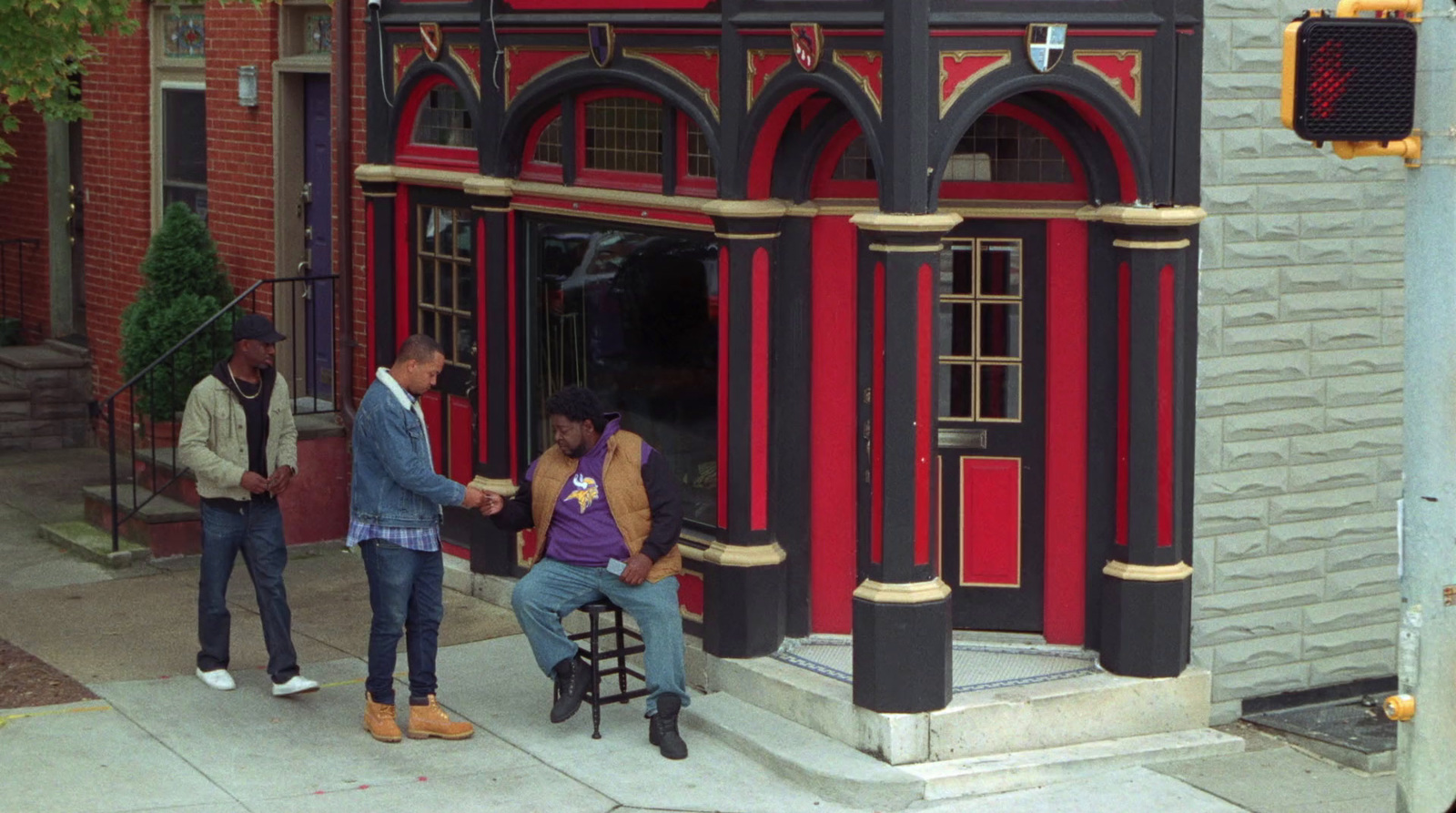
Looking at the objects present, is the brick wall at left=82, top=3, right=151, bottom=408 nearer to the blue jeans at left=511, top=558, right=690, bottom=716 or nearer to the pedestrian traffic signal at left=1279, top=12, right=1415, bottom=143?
the blue jeans at left=511, top=558, right=690, bottom=716

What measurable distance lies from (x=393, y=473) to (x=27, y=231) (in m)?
9.85

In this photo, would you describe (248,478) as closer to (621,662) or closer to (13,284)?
(621,662)

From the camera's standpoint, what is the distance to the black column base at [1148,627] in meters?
8.82

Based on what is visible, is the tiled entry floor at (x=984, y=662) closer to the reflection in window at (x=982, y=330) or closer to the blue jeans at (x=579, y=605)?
the blue jeans at (x=579, y=605)

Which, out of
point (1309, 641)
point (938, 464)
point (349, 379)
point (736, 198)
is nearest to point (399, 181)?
point (349, 379)

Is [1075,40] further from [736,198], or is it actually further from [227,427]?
[227,427]

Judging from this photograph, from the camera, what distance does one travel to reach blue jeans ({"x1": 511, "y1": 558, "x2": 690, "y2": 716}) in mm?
8648

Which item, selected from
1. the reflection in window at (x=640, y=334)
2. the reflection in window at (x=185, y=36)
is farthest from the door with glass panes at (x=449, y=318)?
the reflection in window at (x=185, y=36)

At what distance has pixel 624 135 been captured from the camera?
33.1 feet

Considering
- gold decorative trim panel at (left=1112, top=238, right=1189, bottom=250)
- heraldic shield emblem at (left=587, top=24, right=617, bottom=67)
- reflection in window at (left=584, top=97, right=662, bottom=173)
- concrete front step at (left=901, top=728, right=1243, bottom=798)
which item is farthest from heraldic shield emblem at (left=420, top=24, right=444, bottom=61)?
concrete front step at (left=901, top=728, right=1243, bottom=798)

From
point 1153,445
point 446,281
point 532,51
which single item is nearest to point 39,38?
point 532,51

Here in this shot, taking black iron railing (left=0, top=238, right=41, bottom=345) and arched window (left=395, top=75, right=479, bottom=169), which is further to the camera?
black iron railing (left=0, top=238, right=41, bottom=345)

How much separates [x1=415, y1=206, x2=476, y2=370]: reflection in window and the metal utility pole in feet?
20.0

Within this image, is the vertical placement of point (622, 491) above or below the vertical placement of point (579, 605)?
above
